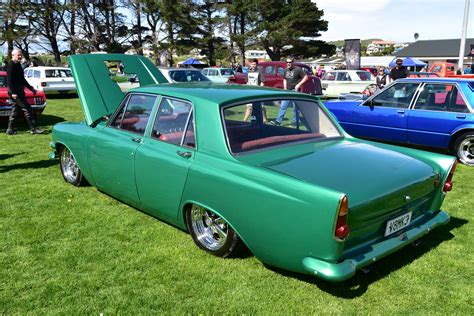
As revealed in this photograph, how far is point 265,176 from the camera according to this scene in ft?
10.1

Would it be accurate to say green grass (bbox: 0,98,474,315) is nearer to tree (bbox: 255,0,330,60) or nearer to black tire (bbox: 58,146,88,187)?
black tire (bbox: 58,146,88,187)

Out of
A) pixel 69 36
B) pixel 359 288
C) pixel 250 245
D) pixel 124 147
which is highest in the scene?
pixel 69 36

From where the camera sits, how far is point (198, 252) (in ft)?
12.6

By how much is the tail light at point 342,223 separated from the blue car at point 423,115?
5.18m

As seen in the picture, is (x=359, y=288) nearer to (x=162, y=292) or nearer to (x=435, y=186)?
(x=435, y=186)

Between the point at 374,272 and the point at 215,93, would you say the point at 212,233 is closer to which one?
the point at 215,93

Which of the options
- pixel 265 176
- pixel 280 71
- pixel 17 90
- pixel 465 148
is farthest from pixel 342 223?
pixel 280 71

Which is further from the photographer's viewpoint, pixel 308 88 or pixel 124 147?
pixel 308 88

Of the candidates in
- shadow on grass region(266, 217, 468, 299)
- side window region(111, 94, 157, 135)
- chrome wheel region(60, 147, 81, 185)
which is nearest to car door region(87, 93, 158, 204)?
side window region(111, 94, 157, 135)

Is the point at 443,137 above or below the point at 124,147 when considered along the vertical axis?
below

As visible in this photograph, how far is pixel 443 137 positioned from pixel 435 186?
401 centimetres

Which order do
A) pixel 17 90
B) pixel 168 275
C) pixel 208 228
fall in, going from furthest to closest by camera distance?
pixel 17 90 → pixel 208 228 → pixel 168 275

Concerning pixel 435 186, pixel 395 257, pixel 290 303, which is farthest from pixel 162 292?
pixel 435 186

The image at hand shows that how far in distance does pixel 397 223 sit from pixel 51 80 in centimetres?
1811
